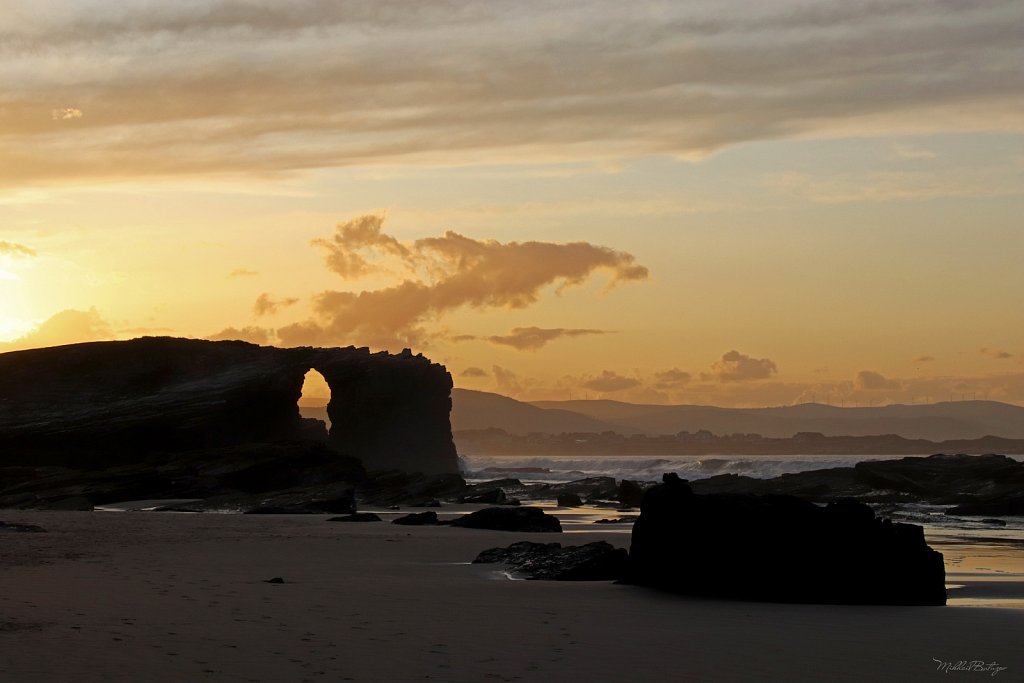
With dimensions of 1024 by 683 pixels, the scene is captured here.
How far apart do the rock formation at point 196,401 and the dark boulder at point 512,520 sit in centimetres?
3365

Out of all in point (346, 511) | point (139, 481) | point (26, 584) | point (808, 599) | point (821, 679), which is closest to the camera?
point (821, 679)

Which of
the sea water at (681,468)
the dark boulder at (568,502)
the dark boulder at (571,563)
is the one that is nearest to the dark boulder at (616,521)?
the dark boulder at (568,502)

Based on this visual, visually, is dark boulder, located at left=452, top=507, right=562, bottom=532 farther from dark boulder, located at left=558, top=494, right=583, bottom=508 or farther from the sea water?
the sea water

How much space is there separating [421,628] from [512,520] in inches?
865

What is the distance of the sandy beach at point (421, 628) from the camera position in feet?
35.8

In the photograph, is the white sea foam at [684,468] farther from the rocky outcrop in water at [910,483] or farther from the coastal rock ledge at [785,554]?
the coastal rock ledge at [785,554]

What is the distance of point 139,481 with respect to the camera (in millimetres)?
50125

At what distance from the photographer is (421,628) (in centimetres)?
1343

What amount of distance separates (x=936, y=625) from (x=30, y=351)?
2640 inches

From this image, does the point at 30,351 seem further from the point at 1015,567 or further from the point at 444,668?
the point at 444,668

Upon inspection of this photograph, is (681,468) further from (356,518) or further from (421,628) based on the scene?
(421,628)

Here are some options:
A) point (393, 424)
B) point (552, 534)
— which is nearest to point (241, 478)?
point (552, 534)

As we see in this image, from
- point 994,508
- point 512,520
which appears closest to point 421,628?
point 512,520

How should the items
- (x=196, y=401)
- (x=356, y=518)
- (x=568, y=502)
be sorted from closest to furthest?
(x=356, y=518)
(x=568, y=502)
(x=196, y=401)
